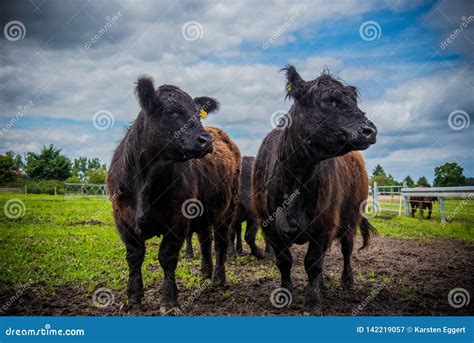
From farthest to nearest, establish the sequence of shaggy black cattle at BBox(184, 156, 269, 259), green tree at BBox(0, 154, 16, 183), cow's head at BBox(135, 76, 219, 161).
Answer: green tree at BBox(0, 154, 16, 183)
shaggy black cattle at BBox(184, 156, 269, 259)
cow's head at BBox(135, 76, 219, 161)

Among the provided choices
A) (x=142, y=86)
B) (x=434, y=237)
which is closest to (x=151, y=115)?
(x=142, y=86)

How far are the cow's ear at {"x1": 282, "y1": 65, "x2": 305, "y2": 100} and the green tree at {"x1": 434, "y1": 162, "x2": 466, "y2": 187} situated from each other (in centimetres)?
888

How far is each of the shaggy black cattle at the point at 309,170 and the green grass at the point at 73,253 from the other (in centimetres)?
209

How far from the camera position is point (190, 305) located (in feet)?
18.1

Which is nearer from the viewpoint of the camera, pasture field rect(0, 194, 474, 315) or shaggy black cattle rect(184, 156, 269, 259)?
pasture field rect(0, 194, 474, 315)

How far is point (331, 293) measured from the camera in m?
6.27

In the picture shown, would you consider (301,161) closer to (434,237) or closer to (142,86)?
(142,86)

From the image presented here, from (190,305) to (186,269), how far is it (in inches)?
90.4

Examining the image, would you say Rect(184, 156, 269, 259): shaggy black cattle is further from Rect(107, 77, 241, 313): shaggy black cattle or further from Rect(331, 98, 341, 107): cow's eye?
Rect(331, 98, 341, 107): cow's eye

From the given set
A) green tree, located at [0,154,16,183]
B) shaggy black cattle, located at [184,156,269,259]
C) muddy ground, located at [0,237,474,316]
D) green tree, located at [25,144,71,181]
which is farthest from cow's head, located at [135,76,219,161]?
green tree, located at [25,144,71,181]

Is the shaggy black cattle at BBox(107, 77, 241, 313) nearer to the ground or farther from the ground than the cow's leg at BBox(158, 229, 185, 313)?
farther from the ground

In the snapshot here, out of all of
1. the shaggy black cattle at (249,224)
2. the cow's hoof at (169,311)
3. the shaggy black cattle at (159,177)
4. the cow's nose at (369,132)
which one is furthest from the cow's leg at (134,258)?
the shaggy black cattle at (249,224)

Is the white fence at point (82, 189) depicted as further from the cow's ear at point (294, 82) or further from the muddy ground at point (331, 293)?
the cow's ear at point (294, 82)

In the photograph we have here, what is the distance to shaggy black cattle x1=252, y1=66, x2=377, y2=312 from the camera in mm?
4820
